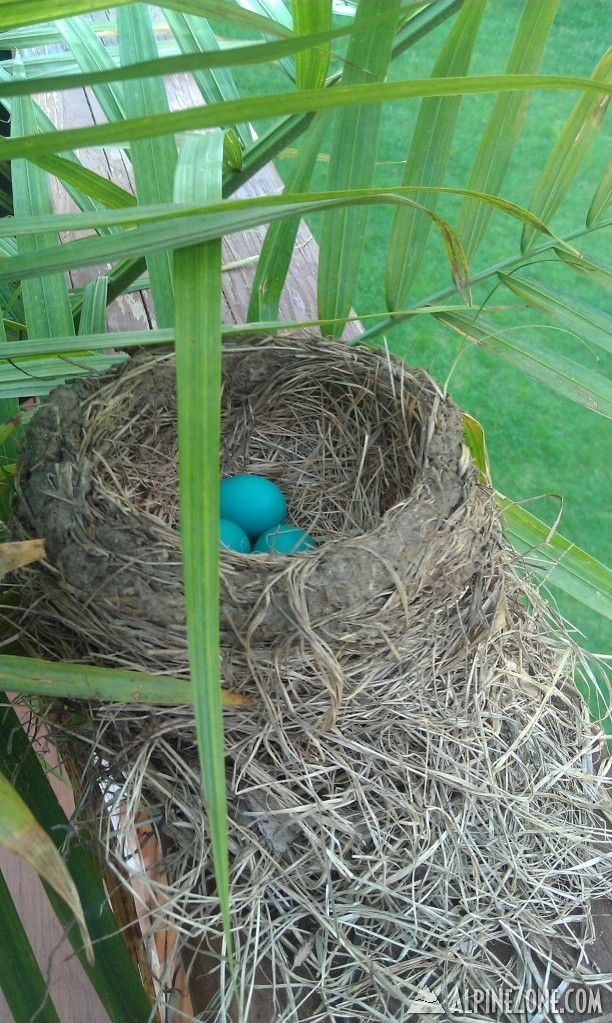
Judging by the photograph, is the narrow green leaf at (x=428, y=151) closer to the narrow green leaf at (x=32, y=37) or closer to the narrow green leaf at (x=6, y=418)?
the narrow green leaf at (x=6, y=418)

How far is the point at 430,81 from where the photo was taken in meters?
0.31

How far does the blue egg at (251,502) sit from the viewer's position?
70 cm

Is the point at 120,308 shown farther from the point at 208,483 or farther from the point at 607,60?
the point at 208,483

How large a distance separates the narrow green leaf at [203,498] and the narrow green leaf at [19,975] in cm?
15

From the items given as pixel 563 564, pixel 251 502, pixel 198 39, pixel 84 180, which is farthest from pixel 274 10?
pixel 563 564

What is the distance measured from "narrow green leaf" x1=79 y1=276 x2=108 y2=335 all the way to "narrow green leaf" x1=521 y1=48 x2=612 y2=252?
341 mm

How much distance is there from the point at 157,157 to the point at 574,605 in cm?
105

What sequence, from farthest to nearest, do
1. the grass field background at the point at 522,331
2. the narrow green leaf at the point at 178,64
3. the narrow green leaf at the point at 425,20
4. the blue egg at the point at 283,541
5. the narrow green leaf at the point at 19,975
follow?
1. the grass field background at the point at 522,331
2. the blue egg at the point at 283,541
3. the narrow green leaf at the point at 425,20
4. the narrow green leaf at the point at 19,975
5. the narrow green leaf at the point at 178,64

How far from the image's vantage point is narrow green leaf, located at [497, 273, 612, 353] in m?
0.56

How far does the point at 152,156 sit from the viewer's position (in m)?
0.56

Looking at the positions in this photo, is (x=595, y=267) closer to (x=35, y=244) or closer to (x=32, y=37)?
(x=35, y=244)

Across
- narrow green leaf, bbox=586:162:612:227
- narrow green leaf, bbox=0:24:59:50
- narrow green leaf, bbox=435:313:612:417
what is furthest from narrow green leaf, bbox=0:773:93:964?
Result: narrow green leaf, bbox=0:24:59:50

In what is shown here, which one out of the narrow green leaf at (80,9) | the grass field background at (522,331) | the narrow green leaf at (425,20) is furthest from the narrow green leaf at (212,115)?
the grass field background at (522,331)

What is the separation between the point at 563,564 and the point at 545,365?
0.16 m
